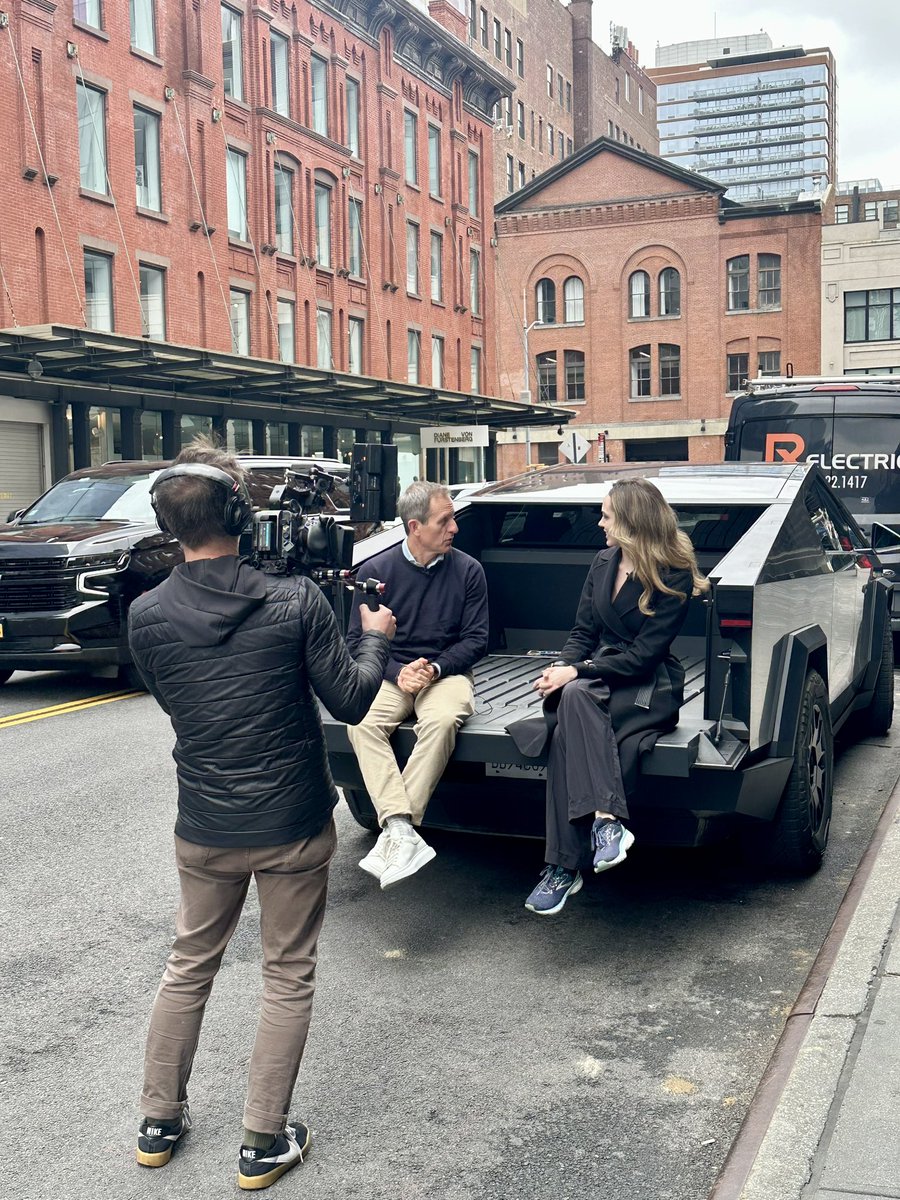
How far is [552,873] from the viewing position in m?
4.75

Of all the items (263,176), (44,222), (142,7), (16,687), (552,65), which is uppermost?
(552,65)

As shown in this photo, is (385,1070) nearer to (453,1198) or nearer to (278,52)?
(453,1198)

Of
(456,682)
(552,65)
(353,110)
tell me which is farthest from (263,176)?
(552,65)

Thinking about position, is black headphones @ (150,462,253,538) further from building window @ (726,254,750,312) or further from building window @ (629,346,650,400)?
building window @ (629,346,650,400)

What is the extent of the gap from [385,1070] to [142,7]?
31577mm

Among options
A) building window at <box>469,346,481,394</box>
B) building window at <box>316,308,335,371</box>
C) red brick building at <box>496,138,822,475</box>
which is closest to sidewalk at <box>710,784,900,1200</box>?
building window at <box>316,308,335,371</box>

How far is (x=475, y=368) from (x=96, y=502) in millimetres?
38546

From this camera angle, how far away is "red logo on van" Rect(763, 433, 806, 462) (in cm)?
1547

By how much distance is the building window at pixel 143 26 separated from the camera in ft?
99.8

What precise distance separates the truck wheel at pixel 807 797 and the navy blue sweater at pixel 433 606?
1365mm

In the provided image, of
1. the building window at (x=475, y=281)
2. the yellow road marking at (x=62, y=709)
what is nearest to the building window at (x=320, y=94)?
the building window at (x=475, y=281)

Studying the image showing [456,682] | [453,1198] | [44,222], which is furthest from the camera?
[44,222]

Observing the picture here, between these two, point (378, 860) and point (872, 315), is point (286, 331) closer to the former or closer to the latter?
point (872, 315)

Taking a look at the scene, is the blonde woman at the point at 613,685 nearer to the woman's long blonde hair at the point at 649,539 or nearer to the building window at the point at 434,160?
the woman's long blonde hair at the point at 649,539
